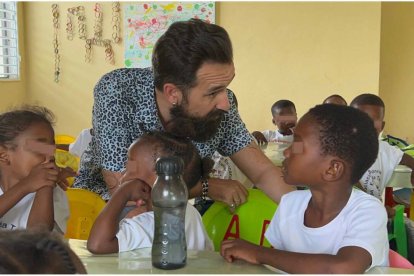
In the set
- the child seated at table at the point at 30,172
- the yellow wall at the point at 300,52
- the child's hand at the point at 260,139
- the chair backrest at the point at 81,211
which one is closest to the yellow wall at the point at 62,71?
the yellow wall at the point at 300,52

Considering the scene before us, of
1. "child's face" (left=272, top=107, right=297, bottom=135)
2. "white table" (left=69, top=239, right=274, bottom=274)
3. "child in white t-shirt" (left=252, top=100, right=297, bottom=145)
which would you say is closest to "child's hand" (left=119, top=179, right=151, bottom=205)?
"white table" (left=69, top=239, right=274, bottom=274)

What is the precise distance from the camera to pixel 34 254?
1.68 ft

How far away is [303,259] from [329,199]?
26 cm

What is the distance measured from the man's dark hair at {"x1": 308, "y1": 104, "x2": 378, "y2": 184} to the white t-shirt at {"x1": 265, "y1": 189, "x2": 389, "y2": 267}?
0.28 feet

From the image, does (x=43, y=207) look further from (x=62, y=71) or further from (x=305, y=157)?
(x=62, y=71)

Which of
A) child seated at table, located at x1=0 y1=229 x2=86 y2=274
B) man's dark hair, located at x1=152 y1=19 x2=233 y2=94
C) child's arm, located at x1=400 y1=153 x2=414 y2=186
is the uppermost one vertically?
man's dark hair, located at x1=152 y1=19 x2=233 y2=94

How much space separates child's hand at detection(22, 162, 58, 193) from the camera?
4.56ft

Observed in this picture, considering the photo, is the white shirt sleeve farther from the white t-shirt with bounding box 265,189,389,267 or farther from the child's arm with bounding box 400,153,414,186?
the child's arm with bounding box 400,153,414,186

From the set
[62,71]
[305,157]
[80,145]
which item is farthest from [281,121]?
[305,157]

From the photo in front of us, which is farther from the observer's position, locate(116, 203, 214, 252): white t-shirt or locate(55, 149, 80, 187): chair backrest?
locate(55, 149, 80, 187): chair backrest

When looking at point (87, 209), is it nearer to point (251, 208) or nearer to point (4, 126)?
point (4, 126)

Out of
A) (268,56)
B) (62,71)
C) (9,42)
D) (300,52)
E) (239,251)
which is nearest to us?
(239,251)

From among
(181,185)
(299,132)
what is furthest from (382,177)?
(181,185)

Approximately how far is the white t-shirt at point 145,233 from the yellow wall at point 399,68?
4.66m
